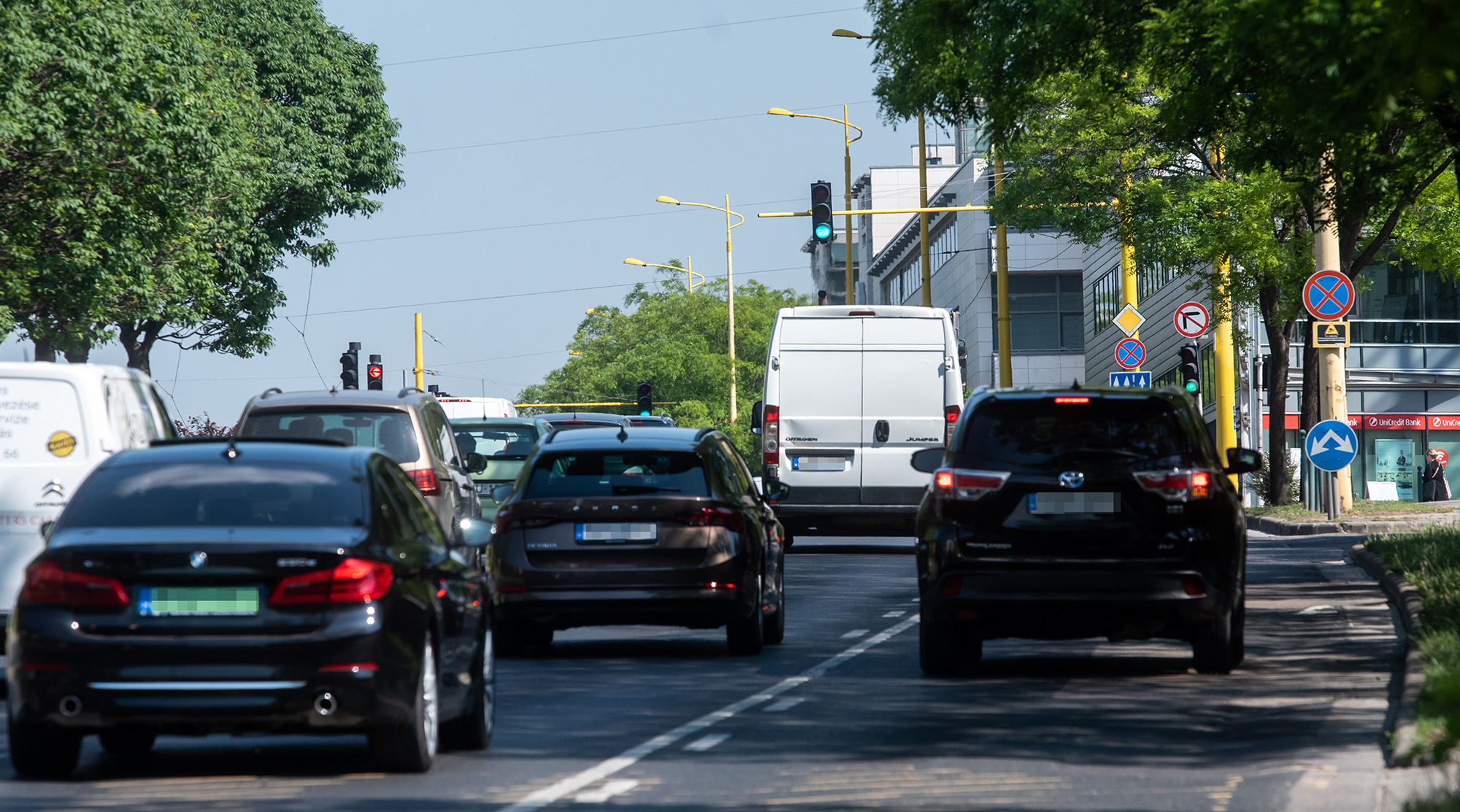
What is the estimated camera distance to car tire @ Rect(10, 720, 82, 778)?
8312 millimetres

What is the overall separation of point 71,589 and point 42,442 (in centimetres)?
441

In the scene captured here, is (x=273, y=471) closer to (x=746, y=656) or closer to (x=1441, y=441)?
(x=746, y=656)

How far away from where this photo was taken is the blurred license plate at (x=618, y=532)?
533 inches

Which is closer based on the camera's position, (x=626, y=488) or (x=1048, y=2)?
(x=626, y=488)

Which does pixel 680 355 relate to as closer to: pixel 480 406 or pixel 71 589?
pixel 480 406

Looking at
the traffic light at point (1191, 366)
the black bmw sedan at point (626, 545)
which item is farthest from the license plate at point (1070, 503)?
the traffic light at point (1191, 366)

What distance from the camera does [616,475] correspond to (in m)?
13.8

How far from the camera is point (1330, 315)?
25.8m

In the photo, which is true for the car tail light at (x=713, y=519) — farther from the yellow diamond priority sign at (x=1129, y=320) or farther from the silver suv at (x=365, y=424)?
the yellow diamond priority sign at (x=1129, y=320)

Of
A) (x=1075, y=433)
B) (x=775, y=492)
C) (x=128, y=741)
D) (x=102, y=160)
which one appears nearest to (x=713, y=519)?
(x=775, y=492)

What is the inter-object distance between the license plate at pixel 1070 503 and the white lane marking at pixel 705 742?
2.79m

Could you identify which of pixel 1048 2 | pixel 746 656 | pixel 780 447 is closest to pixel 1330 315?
pixel 780 447

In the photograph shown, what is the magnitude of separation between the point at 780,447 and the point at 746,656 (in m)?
10.4

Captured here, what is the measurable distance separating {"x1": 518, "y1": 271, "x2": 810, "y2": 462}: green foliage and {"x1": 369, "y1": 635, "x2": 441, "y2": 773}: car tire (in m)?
77.8
